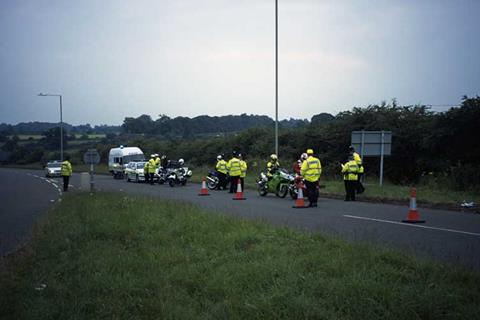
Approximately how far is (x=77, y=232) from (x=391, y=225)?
6958mm

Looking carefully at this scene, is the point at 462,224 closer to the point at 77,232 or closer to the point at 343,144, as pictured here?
the point at 77,232

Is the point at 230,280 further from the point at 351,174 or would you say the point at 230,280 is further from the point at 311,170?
the point at 351,174

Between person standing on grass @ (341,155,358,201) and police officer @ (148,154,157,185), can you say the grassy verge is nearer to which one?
person standing on grass @ (341,155,358,201)

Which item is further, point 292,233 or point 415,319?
point 292,233

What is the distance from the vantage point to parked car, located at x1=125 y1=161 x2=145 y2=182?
126 feet

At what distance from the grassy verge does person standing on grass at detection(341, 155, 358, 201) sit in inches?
355

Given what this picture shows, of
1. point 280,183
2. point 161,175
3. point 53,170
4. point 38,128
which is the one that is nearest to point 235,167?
point 280,183

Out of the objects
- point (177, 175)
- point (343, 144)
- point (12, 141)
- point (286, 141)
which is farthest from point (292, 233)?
point (12, 141)

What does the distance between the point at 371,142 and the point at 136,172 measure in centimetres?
2035

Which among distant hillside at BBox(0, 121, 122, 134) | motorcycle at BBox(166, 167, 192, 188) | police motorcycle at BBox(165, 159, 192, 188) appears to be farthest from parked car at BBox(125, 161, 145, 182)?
distant hillside at BBox(0, 121, 122, 134)

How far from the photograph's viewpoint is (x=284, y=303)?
235 inches

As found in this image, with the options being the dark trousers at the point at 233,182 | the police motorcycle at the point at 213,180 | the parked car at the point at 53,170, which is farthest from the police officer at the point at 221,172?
the parked car at the point at 53,170

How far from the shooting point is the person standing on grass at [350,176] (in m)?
18.9

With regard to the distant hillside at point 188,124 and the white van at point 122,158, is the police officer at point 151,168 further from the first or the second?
the distant hillside at point 188,124
